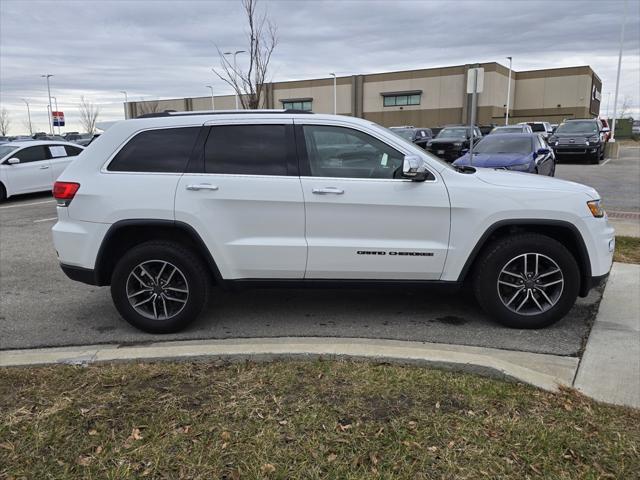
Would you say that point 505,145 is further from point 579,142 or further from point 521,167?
point 579,142

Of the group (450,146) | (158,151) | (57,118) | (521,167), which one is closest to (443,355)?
(158,151)

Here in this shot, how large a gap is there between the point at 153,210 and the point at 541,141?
1080 cm

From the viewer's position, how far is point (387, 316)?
16.5 ft

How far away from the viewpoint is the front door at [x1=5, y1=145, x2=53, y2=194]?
13.7 meters

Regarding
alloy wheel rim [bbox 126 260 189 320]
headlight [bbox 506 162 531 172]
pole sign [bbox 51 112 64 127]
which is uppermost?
pole sign [bbox 51 112 64 127]

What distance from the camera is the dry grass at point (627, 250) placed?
6984 millimetres

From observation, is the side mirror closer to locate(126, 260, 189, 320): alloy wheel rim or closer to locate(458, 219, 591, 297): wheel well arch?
locate(458, 219, 591, 297): wheel well arch

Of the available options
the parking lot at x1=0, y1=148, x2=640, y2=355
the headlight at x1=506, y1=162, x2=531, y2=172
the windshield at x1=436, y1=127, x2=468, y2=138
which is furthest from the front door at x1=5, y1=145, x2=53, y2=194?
the windshield at x1=436, y1=127, x2=468, y2=138

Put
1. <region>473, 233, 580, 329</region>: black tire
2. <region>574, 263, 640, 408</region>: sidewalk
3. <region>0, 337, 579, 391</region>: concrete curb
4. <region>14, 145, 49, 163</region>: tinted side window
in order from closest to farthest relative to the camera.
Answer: <region>574, 263, 640, 408</region>: sidewalk → <region>0, 337, 579, 391</region>: concrete curb → <region>473, 233, 580, 329</region>: black tire → <region>14, 145, 49, 163</region>: tinted side window

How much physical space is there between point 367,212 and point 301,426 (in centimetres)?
192

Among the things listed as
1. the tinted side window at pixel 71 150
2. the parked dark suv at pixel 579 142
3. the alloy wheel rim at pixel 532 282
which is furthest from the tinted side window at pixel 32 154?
the parked dark suv at pixel 579 142

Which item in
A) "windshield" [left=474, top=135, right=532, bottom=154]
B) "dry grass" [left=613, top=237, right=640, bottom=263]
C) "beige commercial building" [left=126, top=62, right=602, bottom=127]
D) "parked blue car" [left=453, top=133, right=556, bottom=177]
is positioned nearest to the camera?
"dry grass" [left=613, top=237, right=640, bottom=263]

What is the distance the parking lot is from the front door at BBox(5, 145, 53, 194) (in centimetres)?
831

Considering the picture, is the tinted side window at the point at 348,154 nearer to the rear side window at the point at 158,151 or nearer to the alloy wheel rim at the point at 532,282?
the rear side window at the point at 158,151
